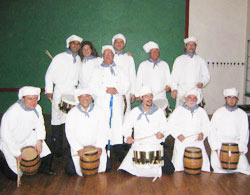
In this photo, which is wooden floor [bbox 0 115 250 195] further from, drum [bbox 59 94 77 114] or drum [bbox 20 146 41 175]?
drum [bbox 59 94 77 114]

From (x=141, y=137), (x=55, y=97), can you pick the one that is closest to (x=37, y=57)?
(x=55, y=97)

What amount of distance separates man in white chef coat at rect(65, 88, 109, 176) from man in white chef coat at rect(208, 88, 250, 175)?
1596 millimetres

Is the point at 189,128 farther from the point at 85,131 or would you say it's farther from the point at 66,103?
the point at 66,103

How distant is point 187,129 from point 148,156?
0.87m

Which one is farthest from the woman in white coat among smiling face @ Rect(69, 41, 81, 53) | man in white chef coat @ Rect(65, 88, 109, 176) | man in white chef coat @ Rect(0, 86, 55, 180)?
man in white chef coat @ Rect(0, 86, 55, 180)

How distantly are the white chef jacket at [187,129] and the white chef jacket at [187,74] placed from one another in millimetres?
980

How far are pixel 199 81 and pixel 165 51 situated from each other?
214 centimetres

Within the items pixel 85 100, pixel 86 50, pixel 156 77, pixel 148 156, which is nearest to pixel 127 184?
pixel 148 156

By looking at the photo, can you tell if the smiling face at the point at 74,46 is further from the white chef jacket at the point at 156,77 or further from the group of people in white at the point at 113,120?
the white chef jacket at the point at 156,77

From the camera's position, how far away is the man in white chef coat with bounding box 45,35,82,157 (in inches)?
183

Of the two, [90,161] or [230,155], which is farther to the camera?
[230,155]

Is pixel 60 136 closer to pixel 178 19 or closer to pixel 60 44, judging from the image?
pixel 60 44

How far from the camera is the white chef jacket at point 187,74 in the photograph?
507 centimetres

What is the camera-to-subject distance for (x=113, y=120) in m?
4.36
